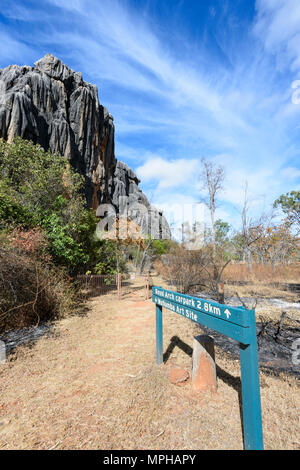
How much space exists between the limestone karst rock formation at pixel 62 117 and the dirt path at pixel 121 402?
19169 mm

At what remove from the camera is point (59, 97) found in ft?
83.0

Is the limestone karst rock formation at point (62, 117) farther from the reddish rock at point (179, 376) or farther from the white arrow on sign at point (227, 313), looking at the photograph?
the white arrow on sign at point (227, 313)

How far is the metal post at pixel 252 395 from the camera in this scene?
1867mm

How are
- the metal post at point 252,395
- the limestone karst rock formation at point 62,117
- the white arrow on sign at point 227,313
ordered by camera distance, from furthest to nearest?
the limestone karst rock formation at point 62,117 < the white arrow on sign at point 227,313 < the metal post at point 252,395

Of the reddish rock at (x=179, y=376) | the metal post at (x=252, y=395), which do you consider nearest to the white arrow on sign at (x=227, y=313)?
the metal post at (x=252, y=395)

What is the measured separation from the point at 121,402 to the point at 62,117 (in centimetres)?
2770

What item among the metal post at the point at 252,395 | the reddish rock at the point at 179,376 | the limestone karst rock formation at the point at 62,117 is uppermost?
the limestone karst rock formation at the point at 62,117

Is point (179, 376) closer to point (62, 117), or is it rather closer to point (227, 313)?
point (227, 313)

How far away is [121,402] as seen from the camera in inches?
109

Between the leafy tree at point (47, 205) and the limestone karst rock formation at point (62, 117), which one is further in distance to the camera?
the limestone karst rock formation at point (62, 117)

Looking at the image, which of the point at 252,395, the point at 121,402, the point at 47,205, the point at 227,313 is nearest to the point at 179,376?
the point at 121,402

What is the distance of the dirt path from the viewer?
2182mm
